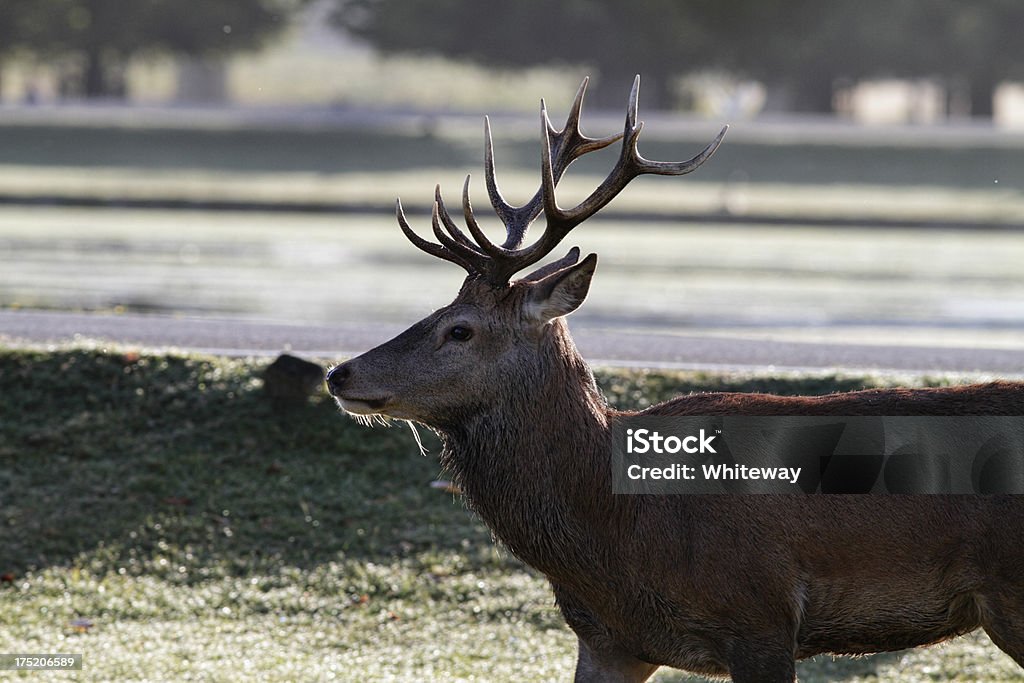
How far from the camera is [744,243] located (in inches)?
906

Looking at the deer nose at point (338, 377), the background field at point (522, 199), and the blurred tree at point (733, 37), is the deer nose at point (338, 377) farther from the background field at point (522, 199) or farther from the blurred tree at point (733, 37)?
the blurred tree at point (733, 37)

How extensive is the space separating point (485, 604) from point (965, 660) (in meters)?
2.31

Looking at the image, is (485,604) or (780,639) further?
(485,604)

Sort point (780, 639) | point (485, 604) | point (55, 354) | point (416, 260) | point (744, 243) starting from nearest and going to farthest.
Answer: point (780, 639), point (485, 604), point (55, 354), point (416, 260), point (744, 243)

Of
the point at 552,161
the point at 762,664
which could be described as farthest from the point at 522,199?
the point at 762,664

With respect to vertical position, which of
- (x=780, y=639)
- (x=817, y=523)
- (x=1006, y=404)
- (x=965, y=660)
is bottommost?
(x=965, y=660)

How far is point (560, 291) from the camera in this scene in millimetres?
5023

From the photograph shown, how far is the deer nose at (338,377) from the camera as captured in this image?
199 inches

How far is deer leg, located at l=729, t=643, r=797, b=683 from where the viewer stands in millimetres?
4910

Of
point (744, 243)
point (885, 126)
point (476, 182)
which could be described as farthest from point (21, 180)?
point (885, 126)

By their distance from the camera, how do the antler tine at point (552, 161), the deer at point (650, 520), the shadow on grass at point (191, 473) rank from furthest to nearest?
the shadow on grass at point (191, 473) → the antler tine at point (552, 161) → the deer at point (650, 520)

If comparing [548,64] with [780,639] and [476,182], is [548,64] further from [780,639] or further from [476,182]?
[780,639]

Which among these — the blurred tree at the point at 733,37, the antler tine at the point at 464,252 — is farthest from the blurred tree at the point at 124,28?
the antler tine at the point at 464,252

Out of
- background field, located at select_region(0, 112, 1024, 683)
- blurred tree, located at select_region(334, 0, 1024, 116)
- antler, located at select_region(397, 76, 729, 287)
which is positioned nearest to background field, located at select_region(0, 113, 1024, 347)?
background field, located at select_region(0, 112, 1024, 683)
